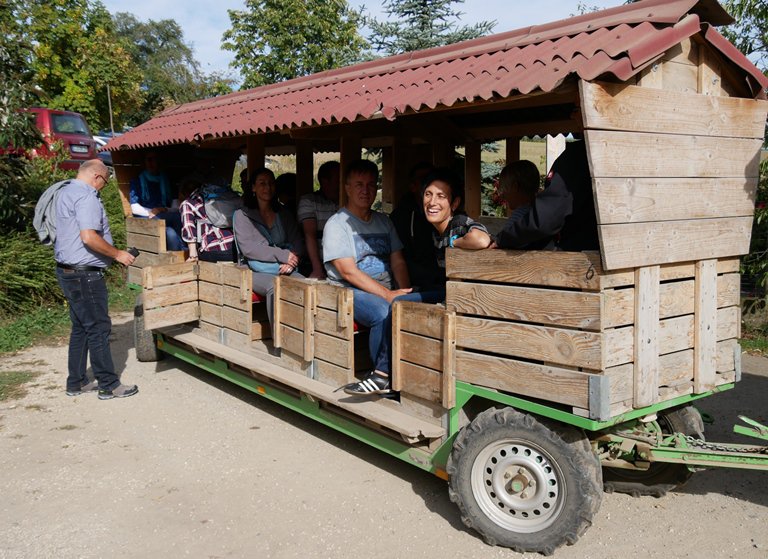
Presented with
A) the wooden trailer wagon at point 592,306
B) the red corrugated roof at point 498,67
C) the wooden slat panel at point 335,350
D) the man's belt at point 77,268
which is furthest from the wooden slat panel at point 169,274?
the wooden trailer wagon at point 592,306

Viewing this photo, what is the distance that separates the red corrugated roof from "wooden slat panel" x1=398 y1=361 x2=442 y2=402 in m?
1.52

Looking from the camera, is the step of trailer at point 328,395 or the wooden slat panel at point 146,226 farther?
the wooden slat panel at point 146,226

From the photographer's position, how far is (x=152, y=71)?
5141 centimetres

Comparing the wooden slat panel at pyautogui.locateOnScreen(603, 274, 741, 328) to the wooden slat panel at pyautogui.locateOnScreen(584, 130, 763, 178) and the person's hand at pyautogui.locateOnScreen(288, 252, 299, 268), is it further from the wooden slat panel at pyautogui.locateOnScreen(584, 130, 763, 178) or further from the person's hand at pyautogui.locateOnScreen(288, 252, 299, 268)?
the person's hand at pyautogui.locateOnScreen(288, 252, 299, 268)

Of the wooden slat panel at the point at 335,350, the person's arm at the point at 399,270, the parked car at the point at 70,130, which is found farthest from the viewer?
the parked car at the point at 70,130

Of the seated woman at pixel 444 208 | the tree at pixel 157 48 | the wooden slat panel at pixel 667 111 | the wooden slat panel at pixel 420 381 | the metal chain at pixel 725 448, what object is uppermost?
the tree at pixel 157 48

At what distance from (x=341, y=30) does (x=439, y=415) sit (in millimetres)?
25955

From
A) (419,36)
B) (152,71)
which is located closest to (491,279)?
(419,36)

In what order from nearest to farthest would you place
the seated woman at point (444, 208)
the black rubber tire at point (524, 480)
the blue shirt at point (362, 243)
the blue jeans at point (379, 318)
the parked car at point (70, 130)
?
the black rubber tire at point (524, 480), the seated woman at point (444, 208), the blue jeans at point (379, 318), the blue shirt at point (362, 243), the parked car at point (70, 130)

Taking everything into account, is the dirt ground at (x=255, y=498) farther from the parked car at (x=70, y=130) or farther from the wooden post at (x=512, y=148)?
the parked car at (x=70, y=130)

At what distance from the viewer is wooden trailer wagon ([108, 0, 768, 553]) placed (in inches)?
130

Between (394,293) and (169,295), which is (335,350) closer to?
(394,293)

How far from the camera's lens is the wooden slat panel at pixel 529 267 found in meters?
3.28

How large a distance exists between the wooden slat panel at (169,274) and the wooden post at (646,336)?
4257 mm
